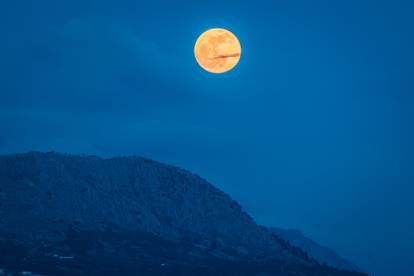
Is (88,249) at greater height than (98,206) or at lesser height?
lesser

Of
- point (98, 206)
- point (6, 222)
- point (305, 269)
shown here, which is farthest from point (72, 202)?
point (305, 269)

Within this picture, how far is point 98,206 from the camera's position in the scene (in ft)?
543

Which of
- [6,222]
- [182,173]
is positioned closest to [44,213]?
[6,222]

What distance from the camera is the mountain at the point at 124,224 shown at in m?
125

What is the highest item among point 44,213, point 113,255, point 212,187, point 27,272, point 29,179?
point 212,187

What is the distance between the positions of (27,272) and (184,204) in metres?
87.4

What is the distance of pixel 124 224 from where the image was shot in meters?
161

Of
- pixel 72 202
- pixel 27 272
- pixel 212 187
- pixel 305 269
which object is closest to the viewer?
pixel 27 272

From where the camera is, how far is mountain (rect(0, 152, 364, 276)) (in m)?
125

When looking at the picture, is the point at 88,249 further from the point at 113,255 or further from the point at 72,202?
the point at 72,202

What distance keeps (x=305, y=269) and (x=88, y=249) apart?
59308 mm

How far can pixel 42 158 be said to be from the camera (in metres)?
178

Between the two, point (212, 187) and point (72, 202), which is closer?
point (72, 202)

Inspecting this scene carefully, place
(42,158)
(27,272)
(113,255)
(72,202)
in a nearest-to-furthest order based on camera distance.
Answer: (27,272) < (113,255) < (72,202) < (42,158)
